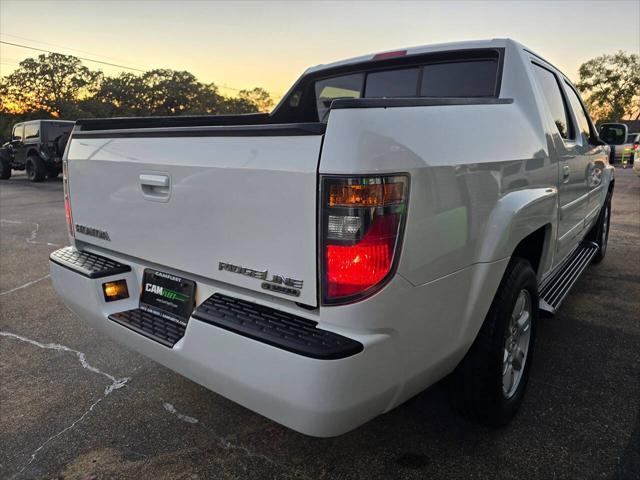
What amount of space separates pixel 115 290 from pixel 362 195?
4.83 feet

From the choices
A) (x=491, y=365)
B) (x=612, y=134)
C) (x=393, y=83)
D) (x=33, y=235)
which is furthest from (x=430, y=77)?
(x=33, y=235)

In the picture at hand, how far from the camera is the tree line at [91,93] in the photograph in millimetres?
54875

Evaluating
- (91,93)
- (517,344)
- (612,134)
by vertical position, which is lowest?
(517,344)

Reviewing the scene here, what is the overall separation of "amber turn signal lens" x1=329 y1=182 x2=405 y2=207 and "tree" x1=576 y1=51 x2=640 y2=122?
61670 mm

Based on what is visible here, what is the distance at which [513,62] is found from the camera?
104 inches

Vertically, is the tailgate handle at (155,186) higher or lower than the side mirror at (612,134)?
lower

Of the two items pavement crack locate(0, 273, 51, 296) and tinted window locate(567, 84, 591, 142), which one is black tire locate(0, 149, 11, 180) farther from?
tinted window locate(567, 84, 591, 142)

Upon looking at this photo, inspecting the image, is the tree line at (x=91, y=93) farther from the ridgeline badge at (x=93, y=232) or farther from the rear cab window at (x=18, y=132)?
the ridgeline badge at (x=93, y=232)

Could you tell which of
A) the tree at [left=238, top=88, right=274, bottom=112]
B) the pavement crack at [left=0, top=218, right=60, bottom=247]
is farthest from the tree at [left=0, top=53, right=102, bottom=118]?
the pavement crack at [left=0, top=218, right=60, bottom=247]

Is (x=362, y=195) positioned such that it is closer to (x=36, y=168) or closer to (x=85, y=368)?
(x=85, y=368)

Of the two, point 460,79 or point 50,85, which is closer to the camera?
point 460,79

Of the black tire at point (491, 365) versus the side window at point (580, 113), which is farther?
the side window at point (580, 113)

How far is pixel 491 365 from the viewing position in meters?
2.12

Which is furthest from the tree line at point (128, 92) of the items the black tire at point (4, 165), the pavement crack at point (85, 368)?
the pavement crack at point (85, 368)
